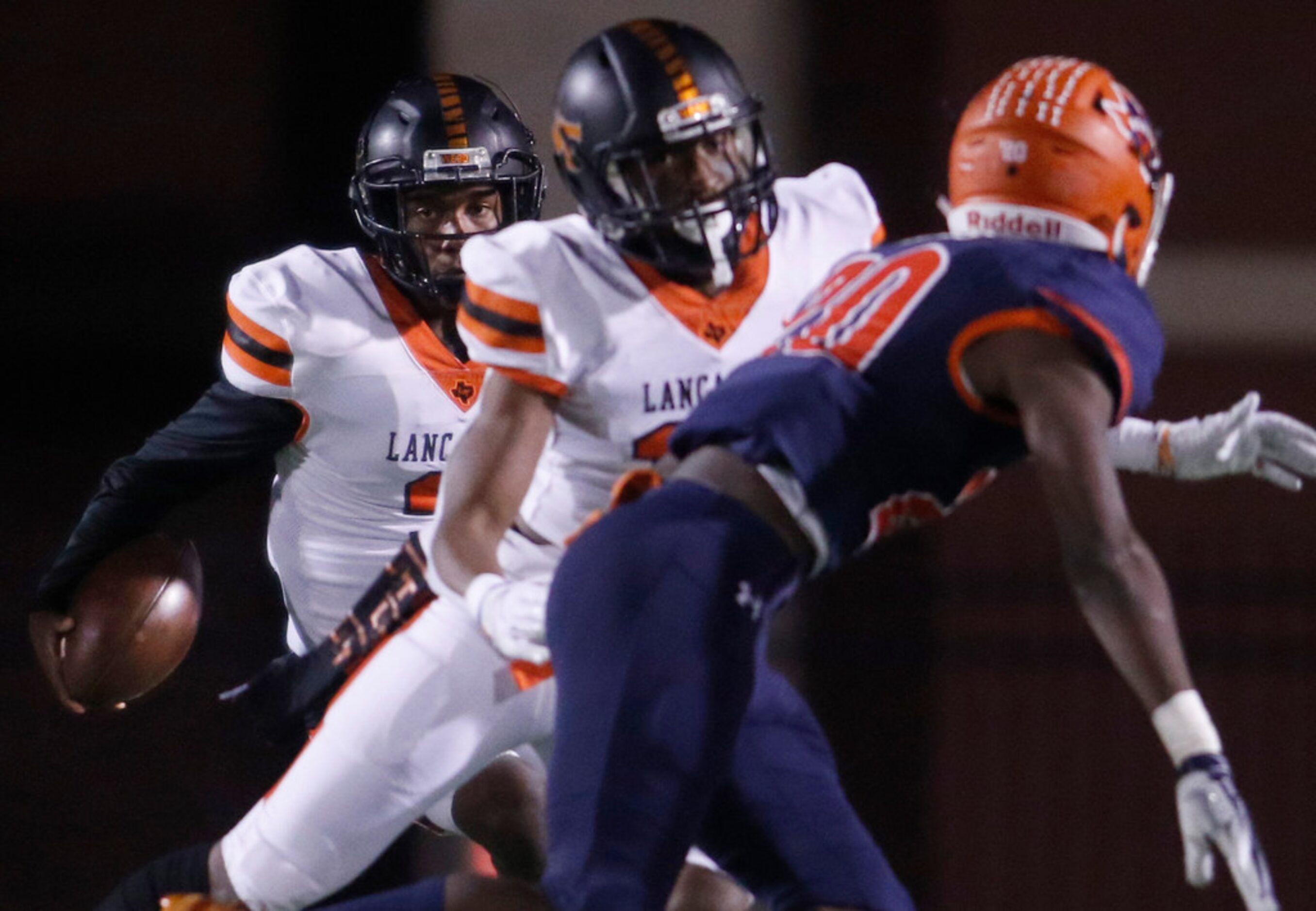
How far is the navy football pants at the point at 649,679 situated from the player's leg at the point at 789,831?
0.09 metres

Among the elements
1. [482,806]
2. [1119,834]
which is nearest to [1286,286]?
[1119,834]

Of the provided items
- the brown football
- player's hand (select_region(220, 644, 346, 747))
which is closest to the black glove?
player's hand (select_region(220, 644, 346, 747))

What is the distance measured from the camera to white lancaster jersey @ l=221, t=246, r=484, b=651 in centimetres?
251

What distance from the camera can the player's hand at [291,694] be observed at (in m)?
2.53

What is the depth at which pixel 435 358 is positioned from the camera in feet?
8.41

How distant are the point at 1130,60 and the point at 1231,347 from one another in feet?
2.13

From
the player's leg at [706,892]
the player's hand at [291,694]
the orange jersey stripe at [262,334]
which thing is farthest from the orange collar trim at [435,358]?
the player's leg at [706,892]

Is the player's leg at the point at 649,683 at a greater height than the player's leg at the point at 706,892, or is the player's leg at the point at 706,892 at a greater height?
the player's leg at the point at 649,683

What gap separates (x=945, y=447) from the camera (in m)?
1.72

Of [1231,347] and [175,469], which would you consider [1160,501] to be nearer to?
[1231,347]

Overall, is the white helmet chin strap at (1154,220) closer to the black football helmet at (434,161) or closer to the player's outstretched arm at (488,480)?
the player's outstretched arm at (488,480)

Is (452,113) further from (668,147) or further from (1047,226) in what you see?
(1047,226)

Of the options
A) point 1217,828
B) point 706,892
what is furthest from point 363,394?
point 1217,828

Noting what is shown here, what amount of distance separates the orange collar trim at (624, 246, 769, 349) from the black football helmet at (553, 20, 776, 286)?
2 cm
